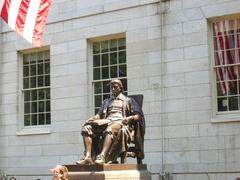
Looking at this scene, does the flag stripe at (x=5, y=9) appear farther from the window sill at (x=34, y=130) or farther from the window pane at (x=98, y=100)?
the window sill at (x=34, y=130)

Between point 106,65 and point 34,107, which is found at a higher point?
point 106,65

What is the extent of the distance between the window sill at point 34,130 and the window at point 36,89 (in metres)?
0.20

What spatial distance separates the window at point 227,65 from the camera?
1434cm

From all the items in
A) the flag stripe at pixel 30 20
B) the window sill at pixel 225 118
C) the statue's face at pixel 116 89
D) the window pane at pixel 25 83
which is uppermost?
the flag stripe at pixel 30 20

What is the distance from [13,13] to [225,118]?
18.8 feet

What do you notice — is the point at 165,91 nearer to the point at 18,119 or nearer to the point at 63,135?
the point at 63,135

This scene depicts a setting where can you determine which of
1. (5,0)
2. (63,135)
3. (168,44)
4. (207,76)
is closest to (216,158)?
(207,76)

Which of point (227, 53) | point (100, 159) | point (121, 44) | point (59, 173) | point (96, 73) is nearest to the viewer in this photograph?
point (59, 173)

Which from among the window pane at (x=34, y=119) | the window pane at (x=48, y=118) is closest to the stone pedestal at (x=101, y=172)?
the window pane at (x=48, y=118)

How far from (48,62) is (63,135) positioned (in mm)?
2496

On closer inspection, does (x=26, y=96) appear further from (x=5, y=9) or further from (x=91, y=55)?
(x=5, y=9)

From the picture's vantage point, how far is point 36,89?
59.2 ft

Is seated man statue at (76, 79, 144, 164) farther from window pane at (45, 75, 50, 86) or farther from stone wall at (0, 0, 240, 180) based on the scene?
window pane at (45, 75, 50, 86)

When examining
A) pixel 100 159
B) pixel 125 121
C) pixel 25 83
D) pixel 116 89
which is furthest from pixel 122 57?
pixel 100 159
